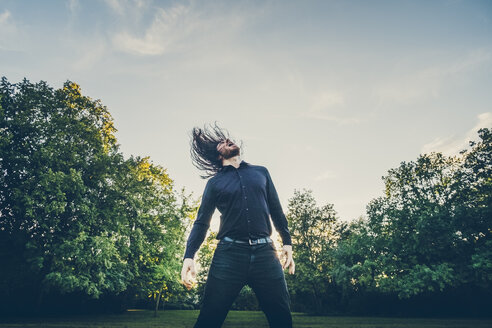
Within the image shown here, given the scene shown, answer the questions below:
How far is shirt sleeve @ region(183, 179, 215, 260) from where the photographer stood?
129 inches

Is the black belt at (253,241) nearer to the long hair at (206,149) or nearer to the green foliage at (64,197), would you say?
the long hair at (206,149)

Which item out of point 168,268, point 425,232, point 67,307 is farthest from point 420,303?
point 67,307

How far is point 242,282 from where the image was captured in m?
3.04

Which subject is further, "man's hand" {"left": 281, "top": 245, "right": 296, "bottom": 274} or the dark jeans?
"man's hand" {"left": 281, "top": 245, "right": 296, "bottom": 274}

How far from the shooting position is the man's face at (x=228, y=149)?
3.87 metres

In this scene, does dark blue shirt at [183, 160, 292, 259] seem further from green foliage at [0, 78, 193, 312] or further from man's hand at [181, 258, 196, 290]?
green foliage at [0, 78, 193, 312]

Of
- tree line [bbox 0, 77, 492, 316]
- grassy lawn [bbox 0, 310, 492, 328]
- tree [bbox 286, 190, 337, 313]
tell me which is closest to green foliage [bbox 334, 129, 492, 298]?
tree line [bbox 0, 77, 492, 316]

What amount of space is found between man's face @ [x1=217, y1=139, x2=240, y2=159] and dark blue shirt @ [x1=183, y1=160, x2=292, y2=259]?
19 centimetres

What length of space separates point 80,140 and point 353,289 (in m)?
35.0

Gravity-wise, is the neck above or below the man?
above

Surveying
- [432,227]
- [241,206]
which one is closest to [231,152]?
[241,206]

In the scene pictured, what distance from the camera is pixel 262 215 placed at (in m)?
3.34

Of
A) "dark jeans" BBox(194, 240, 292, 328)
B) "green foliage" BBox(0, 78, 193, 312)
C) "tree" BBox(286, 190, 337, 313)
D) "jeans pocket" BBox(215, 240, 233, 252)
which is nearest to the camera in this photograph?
"dark jeans" BBox(194, 240, 292, 328)

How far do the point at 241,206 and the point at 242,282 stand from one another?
30.9 inches
